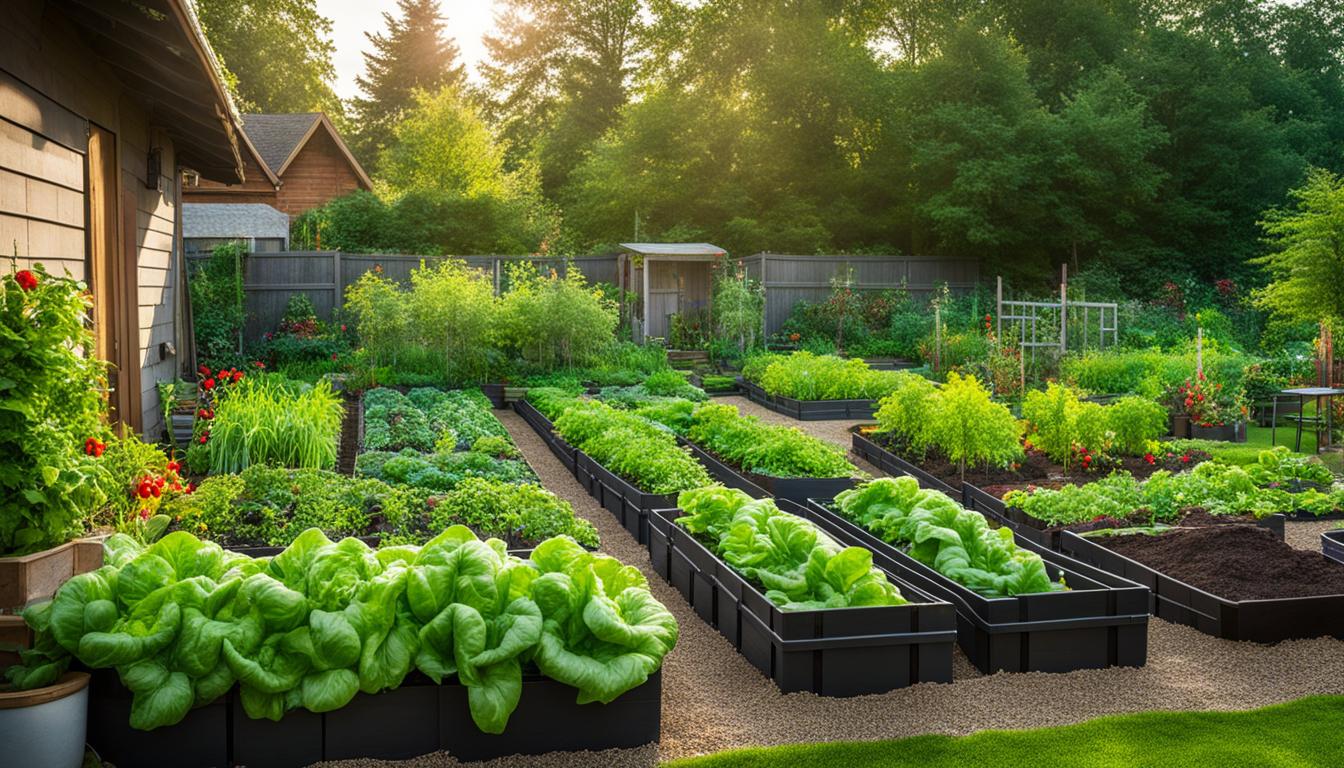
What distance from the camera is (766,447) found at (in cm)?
928

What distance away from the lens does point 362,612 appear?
164 inches

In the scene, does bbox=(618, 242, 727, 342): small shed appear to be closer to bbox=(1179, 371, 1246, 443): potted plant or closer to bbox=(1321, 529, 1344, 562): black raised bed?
bbox=(1179, 371, 1246, 443): potted plant

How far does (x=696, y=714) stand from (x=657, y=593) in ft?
6.32

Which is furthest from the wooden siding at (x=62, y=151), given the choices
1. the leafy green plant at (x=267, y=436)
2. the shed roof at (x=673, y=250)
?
the shed roof at (x=673, y=250)

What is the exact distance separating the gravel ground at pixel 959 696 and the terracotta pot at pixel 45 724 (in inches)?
35.4

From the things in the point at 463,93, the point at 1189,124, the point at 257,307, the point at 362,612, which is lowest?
the point at 362,612

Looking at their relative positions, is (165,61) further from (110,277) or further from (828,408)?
(828,408)

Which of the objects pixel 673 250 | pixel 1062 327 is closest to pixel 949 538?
pixel 1062 327

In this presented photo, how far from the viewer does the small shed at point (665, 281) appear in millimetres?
22703

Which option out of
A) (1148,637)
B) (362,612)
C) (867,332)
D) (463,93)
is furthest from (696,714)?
(463,93)

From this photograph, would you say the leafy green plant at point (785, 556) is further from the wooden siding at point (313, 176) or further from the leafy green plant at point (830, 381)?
the wooden siding at point (313, 176)

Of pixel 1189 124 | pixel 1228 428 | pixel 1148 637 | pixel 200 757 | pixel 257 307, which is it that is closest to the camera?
pixel 200 757

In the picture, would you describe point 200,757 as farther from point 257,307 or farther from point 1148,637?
point 257,307

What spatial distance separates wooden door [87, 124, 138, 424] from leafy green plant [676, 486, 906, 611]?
172 inches
